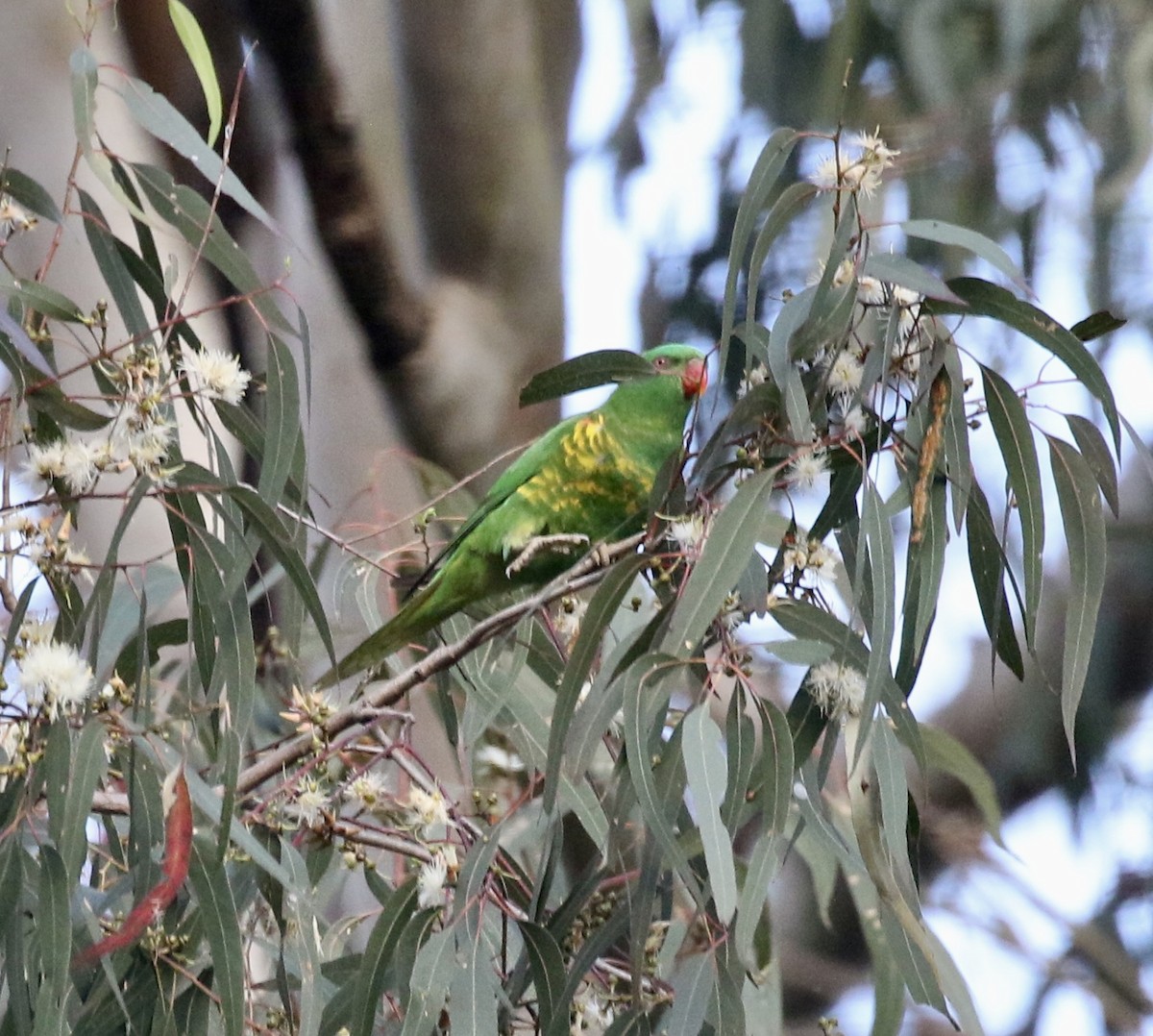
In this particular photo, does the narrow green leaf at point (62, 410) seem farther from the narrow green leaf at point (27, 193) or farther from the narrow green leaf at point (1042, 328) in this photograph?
the narrow green leaf at point (1042, 328)

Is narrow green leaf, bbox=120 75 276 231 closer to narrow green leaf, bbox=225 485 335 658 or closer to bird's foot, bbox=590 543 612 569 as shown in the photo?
narrow green leaf, bbox=225 485 335 658

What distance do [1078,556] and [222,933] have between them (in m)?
0.80

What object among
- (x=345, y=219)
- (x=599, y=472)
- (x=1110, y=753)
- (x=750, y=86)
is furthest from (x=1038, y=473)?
(x=1110, y=753)

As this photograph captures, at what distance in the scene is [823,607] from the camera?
1287 millimetres

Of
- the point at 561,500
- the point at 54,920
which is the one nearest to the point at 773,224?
the point at 561,500

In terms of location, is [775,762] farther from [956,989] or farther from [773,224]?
[956,989]

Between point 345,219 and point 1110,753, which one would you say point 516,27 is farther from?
point 1110,753

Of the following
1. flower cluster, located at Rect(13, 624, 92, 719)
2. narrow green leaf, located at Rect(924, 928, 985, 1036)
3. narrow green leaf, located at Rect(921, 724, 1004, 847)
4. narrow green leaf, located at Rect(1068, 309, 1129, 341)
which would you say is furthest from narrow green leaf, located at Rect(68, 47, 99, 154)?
narrow green leaf, located at Rect(921, 724, 1004, 847)

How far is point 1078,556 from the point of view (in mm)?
1237

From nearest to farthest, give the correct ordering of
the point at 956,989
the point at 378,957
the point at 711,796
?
1. the point at 711,796
2. the point at 378,957
3. the point at 956,989

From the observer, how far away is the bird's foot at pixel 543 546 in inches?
64.0

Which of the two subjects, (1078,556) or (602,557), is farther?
(602,557)

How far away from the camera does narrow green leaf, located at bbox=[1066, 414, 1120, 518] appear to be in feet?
4.19

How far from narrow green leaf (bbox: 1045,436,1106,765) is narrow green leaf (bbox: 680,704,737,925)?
294mm
